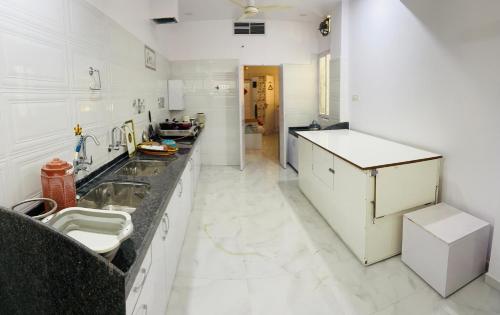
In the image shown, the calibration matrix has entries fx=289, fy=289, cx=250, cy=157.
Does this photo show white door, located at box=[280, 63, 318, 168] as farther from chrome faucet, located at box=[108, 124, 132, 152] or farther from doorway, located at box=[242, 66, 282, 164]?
doorway, located at box=[242, 66, 282, 164]

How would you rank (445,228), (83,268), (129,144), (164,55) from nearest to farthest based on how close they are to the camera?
(83,268)
(445,228)
(129,144)
(164,55)

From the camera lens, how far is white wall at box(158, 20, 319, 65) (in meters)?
5.54

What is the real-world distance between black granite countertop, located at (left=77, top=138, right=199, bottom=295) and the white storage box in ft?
6.19

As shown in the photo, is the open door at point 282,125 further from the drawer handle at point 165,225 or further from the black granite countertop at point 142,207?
the drawer handle at point 165,225

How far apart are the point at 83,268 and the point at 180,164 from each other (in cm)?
187

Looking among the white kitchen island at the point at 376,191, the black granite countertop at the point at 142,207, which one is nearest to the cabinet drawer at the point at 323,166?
the white kitchen island at the point at 376,191

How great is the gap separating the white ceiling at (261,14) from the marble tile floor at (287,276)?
322cm

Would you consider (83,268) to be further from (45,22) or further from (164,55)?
(164,55)

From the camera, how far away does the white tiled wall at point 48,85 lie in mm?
1319

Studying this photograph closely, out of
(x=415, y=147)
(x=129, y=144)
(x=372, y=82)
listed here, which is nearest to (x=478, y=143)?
(x=415, y=147)

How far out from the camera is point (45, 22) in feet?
5.19

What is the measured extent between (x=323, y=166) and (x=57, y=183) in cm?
252

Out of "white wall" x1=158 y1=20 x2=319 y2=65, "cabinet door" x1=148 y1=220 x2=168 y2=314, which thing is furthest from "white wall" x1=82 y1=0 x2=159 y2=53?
"cabinet door" x1=148 y1=220 x2=168 y2=314

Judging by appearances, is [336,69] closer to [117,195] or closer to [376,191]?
[376,191]
